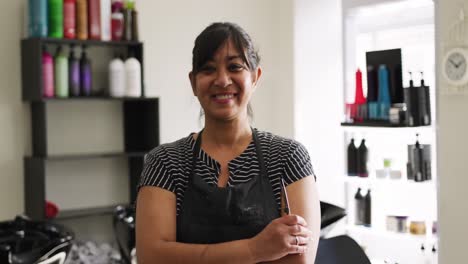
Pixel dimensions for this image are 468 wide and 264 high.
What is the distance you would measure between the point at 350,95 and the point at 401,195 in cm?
77

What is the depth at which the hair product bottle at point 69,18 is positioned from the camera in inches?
130

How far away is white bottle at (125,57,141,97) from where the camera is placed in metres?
3.53

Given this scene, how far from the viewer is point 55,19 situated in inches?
129

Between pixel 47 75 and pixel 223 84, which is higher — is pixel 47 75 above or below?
above

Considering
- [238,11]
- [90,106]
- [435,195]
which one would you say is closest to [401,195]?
[435,195]

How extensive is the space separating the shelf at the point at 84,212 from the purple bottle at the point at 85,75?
645 mm

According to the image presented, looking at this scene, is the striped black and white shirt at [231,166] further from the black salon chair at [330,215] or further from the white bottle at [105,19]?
the white bottle at [105,19]

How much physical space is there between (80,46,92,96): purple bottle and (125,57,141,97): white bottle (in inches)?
8.5

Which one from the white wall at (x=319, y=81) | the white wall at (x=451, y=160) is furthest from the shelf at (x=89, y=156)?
the white wall at (x=451, y=160)

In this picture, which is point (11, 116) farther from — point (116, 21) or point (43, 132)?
point (116, 21)

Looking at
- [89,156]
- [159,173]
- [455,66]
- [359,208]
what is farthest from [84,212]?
[159,173]

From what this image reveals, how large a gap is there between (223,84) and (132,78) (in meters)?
2.29

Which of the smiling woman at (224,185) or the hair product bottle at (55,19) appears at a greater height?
the hair product bottle at (55,19)

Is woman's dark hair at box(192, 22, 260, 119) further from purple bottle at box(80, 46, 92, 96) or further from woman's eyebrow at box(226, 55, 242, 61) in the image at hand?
purple bottle at box(80, 46, 92, 96)
